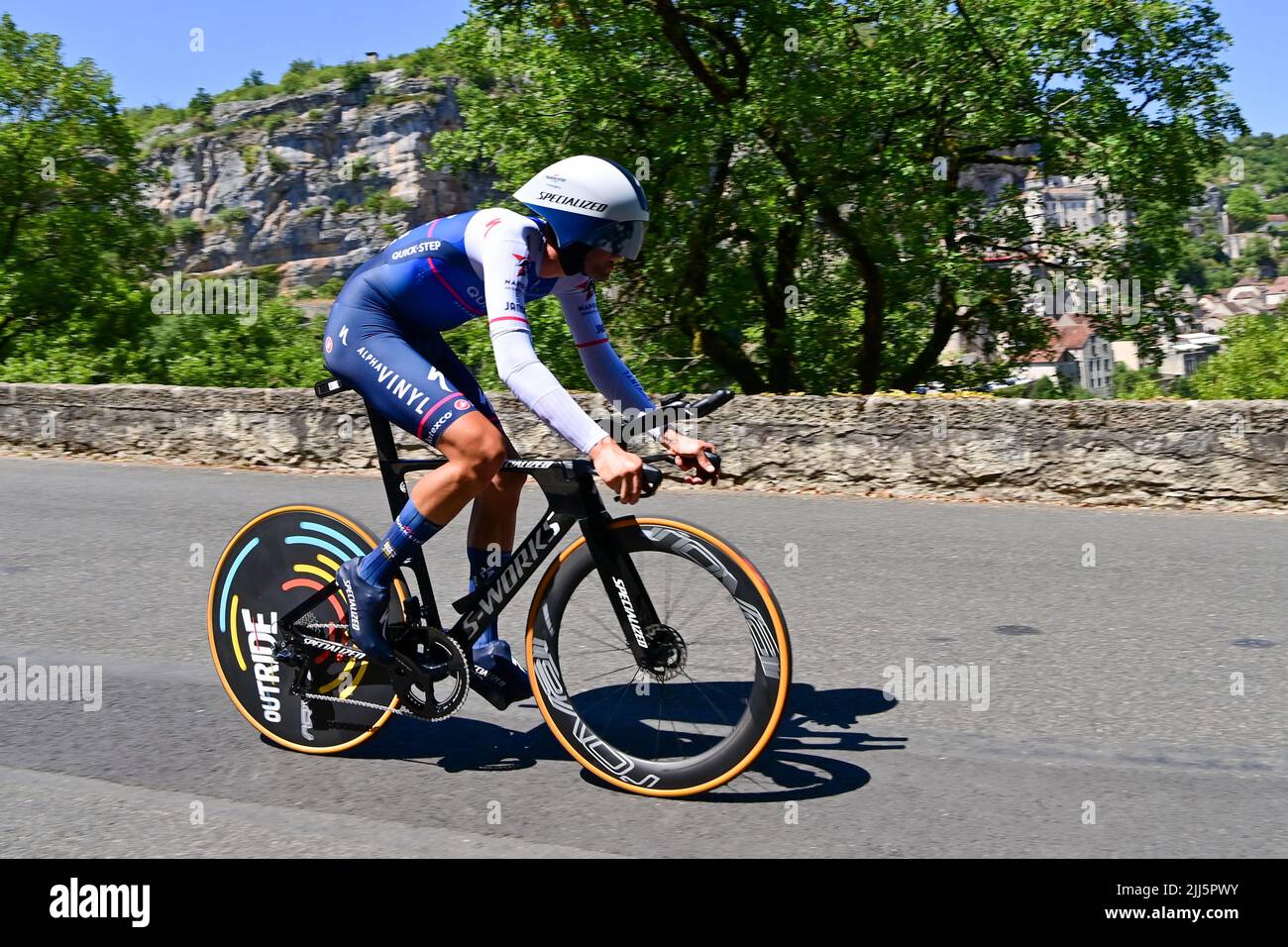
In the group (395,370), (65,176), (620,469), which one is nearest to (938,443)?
(395,370)

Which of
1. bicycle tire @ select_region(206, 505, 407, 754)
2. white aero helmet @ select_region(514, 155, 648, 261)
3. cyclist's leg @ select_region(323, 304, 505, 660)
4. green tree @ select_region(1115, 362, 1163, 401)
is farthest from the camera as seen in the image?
green tree @ select_region(1115, 362, 1163, 401)

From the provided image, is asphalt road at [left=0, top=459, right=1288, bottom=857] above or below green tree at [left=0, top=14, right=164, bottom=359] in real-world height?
below

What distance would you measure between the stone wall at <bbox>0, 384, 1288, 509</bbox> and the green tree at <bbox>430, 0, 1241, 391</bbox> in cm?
763

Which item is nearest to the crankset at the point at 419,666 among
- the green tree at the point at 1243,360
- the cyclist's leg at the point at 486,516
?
the cyclist's leg at the point at 486,516

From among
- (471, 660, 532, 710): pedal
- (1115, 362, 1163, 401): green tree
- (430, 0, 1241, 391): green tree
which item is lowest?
(471, 660, 532, 710): pedal

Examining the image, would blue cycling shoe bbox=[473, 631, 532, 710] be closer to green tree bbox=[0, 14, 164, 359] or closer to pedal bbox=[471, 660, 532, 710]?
pedal bbox=[471, 660, 532, 710]

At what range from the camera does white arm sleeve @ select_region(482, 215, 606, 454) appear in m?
3.50

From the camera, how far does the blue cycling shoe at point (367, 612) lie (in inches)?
156

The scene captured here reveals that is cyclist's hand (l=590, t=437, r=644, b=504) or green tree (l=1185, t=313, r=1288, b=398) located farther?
green tree (l=1185, t=313, r=1288, b=398)

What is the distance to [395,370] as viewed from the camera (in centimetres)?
384

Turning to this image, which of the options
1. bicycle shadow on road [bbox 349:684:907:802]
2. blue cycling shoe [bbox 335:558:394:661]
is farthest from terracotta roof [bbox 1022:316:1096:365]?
blue cycling shoe [bbox 335:558:394:661]
